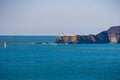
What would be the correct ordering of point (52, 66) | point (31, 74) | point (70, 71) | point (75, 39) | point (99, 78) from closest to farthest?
point (99, 78) < point (31, 74) < point (70, 71) < point (52, 66) < point (75, 39)

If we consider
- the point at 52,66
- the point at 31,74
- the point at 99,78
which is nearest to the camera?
the point at 99,78

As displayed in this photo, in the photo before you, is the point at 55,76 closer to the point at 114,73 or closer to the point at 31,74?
the point at 31,74

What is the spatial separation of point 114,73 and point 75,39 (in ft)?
350

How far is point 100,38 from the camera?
176 meters

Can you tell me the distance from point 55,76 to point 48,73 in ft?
12.2

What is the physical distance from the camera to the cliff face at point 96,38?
16796 cm

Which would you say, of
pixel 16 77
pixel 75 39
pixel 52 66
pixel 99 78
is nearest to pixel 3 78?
pixel 16 77

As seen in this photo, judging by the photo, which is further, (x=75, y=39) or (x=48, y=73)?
(x=75, y=39)

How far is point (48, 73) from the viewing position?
62.4 m

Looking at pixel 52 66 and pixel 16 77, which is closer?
pixel 16 77

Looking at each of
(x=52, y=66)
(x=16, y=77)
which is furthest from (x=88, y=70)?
(x=16, y=77)

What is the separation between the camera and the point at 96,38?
174250mm

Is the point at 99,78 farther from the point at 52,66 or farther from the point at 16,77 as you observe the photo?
the point at 52,66

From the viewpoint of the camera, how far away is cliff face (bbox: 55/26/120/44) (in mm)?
167962
